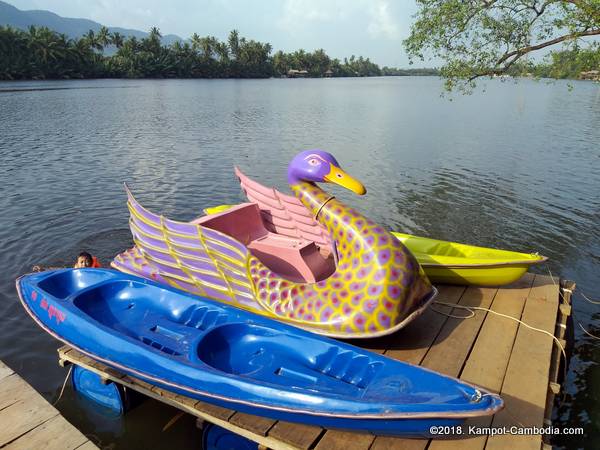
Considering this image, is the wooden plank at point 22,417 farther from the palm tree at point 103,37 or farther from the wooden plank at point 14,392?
the palm tree at point 103,37

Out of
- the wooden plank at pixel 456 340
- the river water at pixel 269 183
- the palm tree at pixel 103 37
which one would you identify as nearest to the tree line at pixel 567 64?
the river water at pixel 269 183

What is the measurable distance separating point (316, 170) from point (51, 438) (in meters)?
3.87

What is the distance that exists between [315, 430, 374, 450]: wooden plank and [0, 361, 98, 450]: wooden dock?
2.10 metres

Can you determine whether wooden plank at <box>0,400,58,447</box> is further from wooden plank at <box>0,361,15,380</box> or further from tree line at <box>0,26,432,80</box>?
tree line at <box>0,26,432,80</box>

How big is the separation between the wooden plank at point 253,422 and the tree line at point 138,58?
224ft

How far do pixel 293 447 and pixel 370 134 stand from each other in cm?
2234

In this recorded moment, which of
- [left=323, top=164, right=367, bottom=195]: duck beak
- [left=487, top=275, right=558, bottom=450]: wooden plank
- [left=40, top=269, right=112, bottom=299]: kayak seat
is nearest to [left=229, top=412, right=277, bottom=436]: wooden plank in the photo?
[left=487, top=275, right=558, bottom=450]: wooden plank

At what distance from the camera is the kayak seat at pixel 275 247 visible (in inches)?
228

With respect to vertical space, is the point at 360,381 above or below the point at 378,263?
below

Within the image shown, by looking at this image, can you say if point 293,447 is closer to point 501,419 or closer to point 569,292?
point 501,419

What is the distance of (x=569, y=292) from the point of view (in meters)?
6.34

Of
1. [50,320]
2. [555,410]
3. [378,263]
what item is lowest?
[555,410]

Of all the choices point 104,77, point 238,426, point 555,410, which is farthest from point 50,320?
point 104,77

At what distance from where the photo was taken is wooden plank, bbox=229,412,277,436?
3.79m
